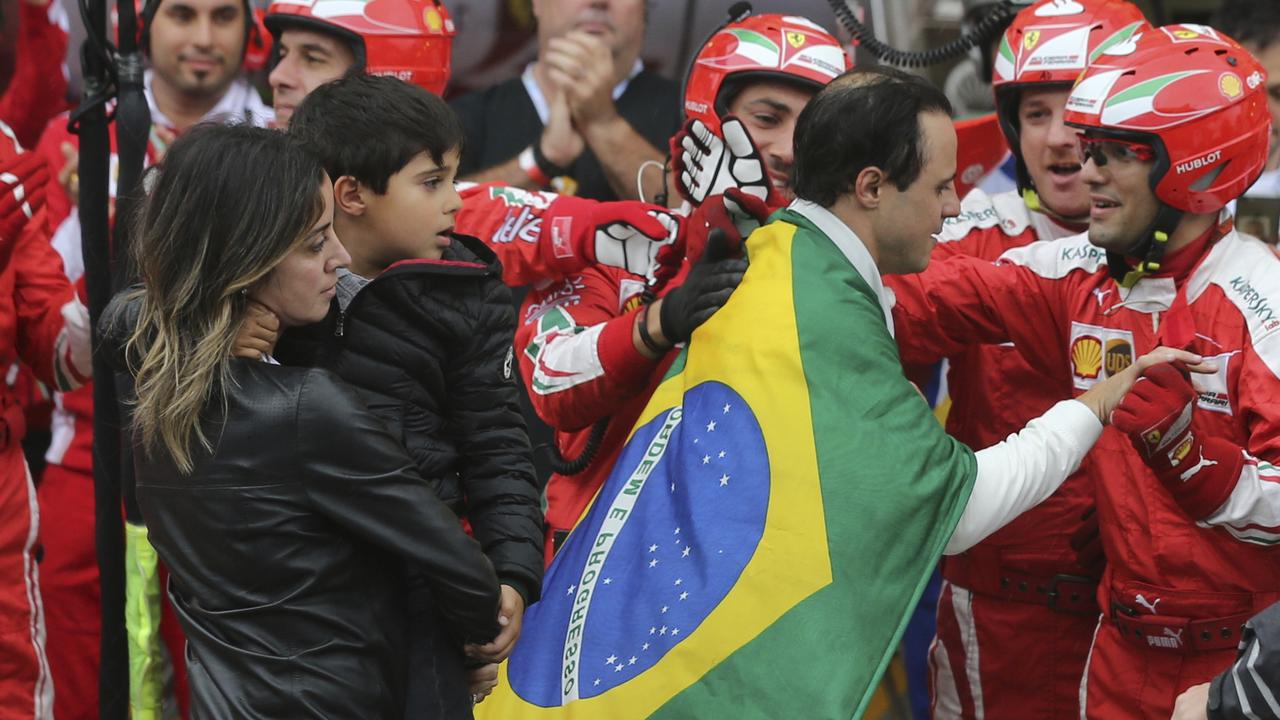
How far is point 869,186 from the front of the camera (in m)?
3.46

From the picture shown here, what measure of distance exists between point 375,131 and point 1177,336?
1814 millimetres

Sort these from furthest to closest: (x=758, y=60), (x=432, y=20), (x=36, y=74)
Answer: (x=36, y=74)
(x=432, y=20)
(x=758, y=60)

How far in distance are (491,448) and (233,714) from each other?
68 centimetres

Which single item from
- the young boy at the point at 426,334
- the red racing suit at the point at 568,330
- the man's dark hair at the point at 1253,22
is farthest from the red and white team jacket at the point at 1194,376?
the man's dark hair at the point at 1253,22

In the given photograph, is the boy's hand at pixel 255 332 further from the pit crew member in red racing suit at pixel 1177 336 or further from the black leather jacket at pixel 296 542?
the pit crew member in red racing suit at pixel 1177 336

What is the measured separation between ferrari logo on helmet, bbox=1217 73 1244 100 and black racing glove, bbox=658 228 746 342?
1.14 m

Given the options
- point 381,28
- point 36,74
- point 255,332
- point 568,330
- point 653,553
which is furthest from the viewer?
point 36,74

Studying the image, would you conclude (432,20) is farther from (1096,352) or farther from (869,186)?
(1096,352)

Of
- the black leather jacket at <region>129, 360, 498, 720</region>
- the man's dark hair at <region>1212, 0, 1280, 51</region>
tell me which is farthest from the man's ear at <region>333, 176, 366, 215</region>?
the man's dark hair at <region>1212, 0, 1280, 51</region>

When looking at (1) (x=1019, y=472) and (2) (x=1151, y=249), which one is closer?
(1) (x=1019, y=472)

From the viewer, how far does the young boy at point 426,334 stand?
2998 mm

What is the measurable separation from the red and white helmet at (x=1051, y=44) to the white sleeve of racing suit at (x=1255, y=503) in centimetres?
140

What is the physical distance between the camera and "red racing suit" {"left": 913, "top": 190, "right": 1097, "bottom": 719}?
4.32m

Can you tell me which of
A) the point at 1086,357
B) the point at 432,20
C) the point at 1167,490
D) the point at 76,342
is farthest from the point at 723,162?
the point at 76,342
